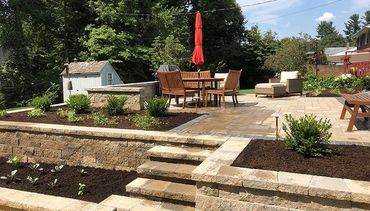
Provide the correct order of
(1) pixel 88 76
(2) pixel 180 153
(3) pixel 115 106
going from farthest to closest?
1. (1) pixel 88 76
2. (3) pixel 115 106
3. (2) pixel 180 153

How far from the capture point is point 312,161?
11.6 ft

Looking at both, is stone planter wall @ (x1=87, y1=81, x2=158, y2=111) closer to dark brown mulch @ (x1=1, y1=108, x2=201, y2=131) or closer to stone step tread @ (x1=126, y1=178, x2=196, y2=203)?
dark brown mulch @ (x1=1, y1=108, x2=201, y2=131)

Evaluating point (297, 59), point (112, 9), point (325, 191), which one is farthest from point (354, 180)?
point (112, 9)

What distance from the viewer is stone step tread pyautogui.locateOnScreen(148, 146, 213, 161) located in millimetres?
4133

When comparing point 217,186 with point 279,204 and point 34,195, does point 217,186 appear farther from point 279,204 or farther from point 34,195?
point 34,195

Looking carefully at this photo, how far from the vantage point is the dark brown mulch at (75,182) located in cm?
444

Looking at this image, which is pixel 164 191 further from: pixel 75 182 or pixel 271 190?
pixel 75 182

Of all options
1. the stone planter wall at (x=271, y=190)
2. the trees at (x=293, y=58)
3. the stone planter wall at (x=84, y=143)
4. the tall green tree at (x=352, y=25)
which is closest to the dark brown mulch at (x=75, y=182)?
the stone planter wall at (x=84, y=143)

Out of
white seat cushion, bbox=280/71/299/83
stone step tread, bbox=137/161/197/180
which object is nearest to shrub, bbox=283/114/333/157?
stone step tread, bbox=137/161/197/180

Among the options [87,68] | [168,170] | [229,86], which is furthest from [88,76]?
[168,170]

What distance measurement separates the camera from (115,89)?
7.37 metres

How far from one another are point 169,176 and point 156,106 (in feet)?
8.00

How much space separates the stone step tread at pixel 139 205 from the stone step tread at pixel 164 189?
8 centimetres

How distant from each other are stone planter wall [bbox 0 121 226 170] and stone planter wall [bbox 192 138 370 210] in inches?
47.3
